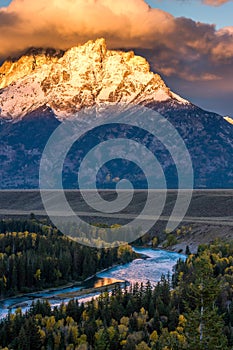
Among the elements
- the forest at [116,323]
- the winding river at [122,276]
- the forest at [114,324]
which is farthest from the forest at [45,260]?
the forest at [116,323]

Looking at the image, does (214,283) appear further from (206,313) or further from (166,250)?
(166,250)

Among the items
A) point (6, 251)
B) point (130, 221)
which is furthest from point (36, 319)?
point (130, 221)

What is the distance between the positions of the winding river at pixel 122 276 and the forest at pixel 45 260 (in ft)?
10.8

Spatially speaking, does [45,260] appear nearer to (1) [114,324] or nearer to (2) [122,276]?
(2) [122,276]

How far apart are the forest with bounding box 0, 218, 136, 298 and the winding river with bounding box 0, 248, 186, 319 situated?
3282 millimetres

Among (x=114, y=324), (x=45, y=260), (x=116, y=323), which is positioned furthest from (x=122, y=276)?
(x=114, y=324)

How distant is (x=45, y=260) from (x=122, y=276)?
57.8 feet

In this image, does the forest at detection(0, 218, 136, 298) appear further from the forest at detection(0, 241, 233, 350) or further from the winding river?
the forest at detection(0, 241, 233, 350)

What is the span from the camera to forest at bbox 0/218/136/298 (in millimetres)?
108125

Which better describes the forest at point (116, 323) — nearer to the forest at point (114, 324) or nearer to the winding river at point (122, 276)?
the forest at point (114, 324)

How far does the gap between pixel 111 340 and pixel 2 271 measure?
49467mm

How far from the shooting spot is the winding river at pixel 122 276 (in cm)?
9588

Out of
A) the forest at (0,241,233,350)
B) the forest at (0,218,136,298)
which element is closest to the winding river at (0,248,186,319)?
the forest at (0,218,136,298)

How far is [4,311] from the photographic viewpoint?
8956cm
